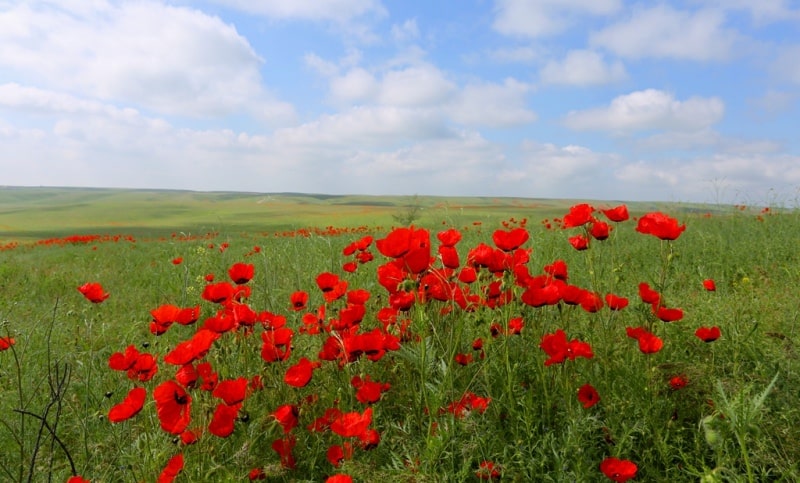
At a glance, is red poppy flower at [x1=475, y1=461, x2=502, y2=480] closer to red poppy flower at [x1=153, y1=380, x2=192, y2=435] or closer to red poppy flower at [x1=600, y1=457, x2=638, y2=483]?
red poppy flower at [x1=600, y1=457, x2=638, y2=483]

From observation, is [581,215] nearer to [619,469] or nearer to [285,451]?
[619,469]

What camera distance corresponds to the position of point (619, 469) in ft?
5.15

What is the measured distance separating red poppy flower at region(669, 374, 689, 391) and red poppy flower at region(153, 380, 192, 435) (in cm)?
190

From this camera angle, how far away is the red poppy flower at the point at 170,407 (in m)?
1.68

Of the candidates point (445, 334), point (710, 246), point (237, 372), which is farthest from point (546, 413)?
point (710, 246)

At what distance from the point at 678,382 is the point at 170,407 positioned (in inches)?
→ 77.2

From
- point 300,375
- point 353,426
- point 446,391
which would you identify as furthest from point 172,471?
point 446,391

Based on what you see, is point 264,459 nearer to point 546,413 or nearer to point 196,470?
point 196,470

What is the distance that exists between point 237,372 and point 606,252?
5392 mm

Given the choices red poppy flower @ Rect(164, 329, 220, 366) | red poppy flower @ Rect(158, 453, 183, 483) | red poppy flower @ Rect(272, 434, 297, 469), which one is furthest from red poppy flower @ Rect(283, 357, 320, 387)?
red poppy flower @ Rect(158, 453, 183, 483)

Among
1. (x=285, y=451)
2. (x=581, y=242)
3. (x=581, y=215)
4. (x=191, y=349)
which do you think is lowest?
(x=285, y=451)

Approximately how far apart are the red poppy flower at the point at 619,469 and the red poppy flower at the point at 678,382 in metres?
0.61

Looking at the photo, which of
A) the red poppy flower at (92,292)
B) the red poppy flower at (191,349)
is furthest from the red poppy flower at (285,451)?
the red poppy flower at (92,292)

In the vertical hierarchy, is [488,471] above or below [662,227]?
below
